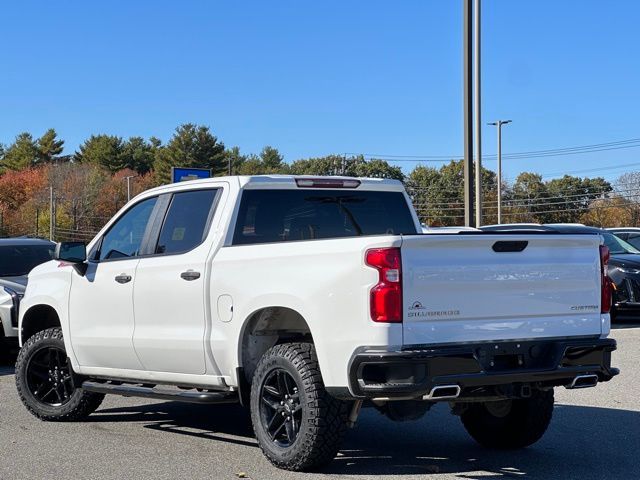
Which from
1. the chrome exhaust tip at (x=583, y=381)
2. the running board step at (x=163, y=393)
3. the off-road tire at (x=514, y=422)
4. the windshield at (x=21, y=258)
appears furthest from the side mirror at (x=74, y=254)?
the windshield at (x=21, y=258)

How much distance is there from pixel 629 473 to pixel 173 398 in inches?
131

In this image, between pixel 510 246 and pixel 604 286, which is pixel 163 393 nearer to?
pixel 510 246

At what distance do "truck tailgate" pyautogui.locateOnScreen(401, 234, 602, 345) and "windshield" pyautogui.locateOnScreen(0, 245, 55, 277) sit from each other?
9.03 m

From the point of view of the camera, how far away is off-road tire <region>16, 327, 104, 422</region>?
800cm

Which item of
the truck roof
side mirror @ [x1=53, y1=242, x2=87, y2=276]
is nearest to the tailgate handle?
the truck roof

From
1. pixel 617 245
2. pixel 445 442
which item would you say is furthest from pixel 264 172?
pixel 445 442

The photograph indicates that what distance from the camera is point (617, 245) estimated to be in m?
17.4

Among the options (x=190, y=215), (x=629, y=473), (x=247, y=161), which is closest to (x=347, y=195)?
(x=190, y=215)

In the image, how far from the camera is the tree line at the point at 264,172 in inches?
3285

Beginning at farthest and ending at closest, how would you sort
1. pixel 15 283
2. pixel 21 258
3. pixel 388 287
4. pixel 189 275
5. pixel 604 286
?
pixel 21 258 < pixel 15 283 < pixel 189 275 < pixel 604 286 < pixel 388 287

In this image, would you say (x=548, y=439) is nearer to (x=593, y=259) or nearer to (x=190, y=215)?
(x=593, y=259)

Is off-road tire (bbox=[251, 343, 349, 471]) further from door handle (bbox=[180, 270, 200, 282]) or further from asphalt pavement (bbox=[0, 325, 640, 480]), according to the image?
door handle (bbox=[180, 270, 200, 282])

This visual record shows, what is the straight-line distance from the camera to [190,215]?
7102mm

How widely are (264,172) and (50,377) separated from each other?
266ft
